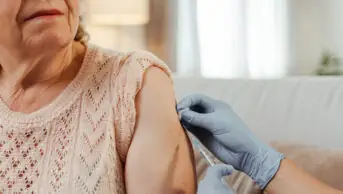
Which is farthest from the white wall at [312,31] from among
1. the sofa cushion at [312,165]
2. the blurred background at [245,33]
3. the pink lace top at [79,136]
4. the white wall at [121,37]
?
the pink lace top at [79,136]

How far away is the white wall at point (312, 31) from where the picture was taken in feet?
9.70

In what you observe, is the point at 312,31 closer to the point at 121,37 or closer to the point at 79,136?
the point at 121,37

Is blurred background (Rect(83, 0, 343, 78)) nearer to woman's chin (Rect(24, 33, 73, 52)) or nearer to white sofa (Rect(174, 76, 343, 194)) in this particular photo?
white sofa (Rect(174, 76, 343, 194))

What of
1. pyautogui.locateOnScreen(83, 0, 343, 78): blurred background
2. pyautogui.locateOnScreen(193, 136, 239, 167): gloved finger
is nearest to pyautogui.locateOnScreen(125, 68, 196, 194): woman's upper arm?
pyautogui.locateOnScreen(193, 136, 239, 167): gloved finger

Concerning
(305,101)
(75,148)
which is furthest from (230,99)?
(75,148)

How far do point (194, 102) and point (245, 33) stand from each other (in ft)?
6.71

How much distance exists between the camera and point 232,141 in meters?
1.07

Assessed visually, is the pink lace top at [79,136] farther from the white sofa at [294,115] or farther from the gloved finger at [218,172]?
the white sofa at [294,115]

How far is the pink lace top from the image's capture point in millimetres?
959

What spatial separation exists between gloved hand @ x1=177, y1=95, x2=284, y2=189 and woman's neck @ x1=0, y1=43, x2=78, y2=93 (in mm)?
260

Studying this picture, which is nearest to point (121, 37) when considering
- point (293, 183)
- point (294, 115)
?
point (294, 115)

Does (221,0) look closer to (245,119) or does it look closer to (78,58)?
(245,119)

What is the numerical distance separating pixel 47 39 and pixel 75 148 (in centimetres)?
21

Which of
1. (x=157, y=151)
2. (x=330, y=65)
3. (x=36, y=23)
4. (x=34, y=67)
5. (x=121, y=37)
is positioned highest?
(x=36, y=23)
